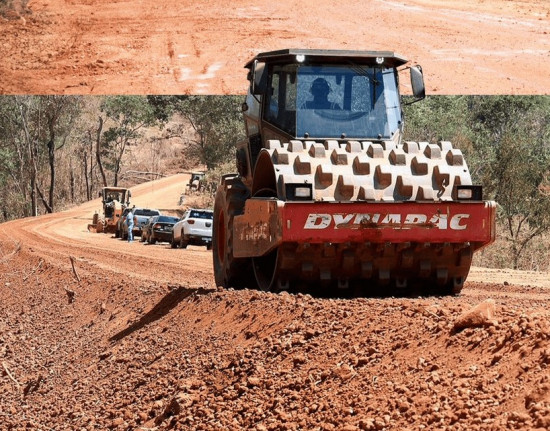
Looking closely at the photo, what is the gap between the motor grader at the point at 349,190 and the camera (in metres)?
11.9

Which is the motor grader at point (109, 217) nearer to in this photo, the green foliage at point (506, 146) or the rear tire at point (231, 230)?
the green foliage at point (506, 146)

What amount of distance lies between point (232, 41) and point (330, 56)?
30352mm

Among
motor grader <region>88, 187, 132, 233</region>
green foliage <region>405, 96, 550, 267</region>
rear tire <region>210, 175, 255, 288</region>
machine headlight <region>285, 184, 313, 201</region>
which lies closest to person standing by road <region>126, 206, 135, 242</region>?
motor grader <region>88, 187, 132, 233</region>

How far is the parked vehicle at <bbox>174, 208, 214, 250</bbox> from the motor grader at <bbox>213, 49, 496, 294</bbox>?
20614mm

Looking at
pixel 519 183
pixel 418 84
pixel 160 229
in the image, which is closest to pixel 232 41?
pixel 160 229

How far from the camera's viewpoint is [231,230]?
1456 centimetres

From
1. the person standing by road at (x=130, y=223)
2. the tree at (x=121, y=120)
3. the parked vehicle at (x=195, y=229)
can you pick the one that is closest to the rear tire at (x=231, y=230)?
the parked vehicle at (x=195, y=229)

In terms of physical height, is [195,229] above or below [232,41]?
below

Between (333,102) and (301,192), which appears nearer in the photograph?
(301,192)

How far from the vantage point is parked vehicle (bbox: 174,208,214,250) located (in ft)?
114

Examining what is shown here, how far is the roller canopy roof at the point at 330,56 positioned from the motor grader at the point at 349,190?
0.05 ft

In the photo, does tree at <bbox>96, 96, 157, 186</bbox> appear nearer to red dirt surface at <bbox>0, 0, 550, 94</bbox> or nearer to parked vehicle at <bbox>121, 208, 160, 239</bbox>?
red dirt surface at <bbox>0, 0, 550, 94</bbox>

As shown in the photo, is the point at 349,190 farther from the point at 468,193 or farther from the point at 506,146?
the point at 506,146

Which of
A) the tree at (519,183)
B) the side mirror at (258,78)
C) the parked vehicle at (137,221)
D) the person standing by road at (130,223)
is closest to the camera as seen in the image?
the side mirror at (258,78)
